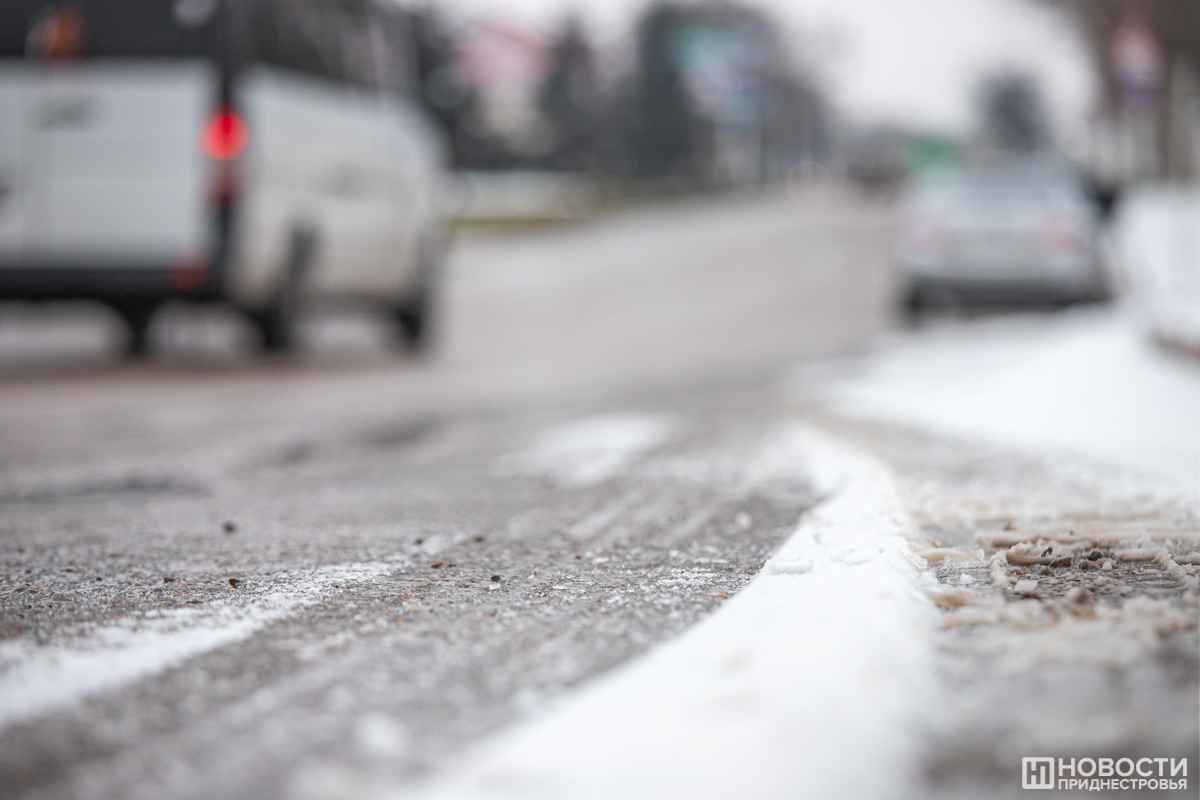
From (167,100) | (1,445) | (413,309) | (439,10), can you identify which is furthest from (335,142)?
(439,10)

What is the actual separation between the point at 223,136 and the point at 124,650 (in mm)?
6029

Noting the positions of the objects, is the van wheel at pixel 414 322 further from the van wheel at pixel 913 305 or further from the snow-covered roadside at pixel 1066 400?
the van wheel at pixel 913 305

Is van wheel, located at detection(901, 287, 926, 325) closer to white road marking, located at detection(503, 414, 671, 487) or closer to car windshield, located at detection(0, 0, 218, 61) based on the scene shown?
white road marking, located at detection(503, 414, 671, 487)

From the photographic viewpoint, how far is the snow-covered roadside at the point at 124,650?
210 cm

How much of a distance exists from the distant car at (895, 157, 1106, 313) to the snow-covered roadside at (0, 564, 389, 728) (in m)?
9.54

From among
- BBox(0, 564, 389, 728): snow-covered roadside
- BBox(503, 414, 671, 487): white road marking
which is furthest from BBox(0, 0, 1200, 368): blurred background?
BBox(0, 564, 389, 728): snow-covered roadside

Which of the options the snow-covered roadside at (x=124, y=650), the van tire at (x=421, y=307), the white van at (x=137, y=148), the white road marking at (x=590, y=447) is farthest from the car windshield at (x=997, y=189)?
the snow-covered roadside at (x=124, y=650)

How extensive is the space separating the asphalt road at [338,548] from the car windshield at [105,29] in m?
1.91

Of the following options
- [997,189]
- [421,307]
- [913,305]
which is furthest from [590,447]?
[997,189]

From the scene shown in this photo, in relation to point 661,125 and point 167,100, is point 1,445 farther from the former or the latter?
point 661,125

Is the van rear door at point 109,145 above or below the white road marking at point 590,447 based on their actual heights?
above

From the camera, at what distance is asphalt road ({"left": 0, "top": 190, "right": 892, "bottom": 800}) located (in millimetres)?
1916

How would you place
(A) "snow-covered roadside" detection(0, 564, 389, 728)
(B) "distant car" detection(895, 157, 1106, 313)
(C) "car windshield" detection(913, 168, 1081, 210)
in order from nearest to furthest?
(A) "snow-covered roadside" detection(0, 564, 389, 728)
(B) "distant car" detection(895, 157, 1106, 313)
(C) "car windshield" detection(913, 168, 1081, 210)

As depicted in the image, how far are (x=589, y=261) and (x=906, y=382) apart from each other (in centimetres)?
1801
